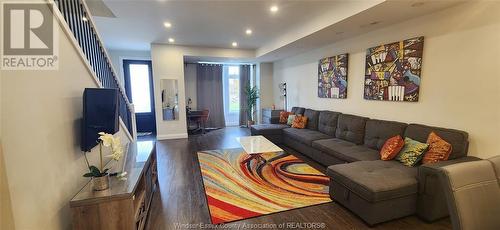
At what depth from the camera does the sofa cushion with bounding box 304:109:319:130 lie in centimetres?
487

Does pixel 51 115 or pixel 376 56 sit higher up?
pixel 376 56

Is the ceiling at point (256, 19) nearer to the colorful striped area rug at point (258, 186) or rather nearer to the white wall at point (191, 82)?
the white wall at point (191, 82)

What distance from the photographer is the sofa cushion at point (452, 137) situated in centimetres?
240

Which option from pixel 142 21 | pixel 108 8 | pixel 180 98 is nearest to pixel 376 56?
pixel 142 21

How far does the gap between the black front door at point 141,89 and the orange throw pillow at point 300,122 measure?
4744 millimetres

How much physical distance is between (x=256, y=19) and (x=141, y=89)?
16.3 feet

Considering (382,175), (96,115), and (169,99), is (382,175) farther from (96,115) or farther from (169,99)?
(169,99)

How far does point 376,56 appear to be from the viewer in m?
3.54

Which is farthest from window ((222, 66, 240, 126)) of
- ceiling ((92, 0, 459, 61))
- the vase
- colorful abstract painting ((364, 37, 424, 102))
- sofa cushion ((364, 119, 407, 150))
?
the vase

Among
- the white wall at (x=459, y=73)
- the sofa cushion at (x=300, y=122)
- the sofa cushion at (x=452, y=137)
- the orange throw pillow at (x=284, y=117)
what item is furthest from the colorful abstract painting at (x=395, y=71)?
the orange throw pillow at (x=284, y=117)

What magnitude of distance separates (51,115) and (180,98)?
15.0 feet

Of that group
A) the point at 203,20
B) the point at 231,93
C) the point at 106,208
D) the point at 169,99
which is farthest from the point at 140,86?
the point at 106,208

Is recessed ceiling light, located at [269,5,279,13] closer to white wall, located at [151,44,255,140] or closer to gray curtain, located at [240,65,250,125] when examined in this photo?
white wall, located at [151,44,255,140]

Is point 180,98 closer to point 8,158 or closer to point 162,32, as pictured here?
point 162,32
